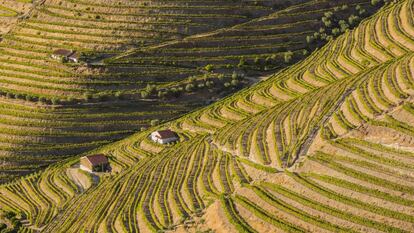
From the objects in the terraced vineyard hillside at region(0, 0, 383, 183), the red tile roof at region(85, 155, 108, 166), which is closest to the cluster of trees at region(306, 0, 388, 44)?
the terraced vineyard hillside at region(0, 0, 383, 183)

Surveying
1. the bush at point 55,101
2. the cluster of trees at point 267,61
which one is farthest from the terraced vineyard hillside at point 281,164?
the bush at point 55,101

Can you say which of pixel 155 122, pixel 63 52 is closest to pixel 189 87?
pixel 155 122

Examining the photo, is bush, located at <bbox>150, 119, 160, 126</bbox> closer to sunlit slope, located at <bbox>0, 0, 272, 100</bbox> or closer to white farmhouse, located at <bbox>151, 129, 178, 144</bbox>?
white farmhouse, located at <bbox>151, 129, 178, 144</bbox>

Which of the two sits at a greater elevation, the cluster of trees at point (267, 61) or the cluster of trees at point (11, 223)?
the cluster of trees at point (267, 61)

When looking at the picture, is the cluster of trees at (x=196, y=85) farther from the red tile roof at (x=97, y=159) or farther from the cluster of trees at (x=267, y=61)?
the red tile roof at (x=97, y=159)

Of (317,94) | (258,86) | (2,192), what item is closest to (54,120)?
(2,192)
